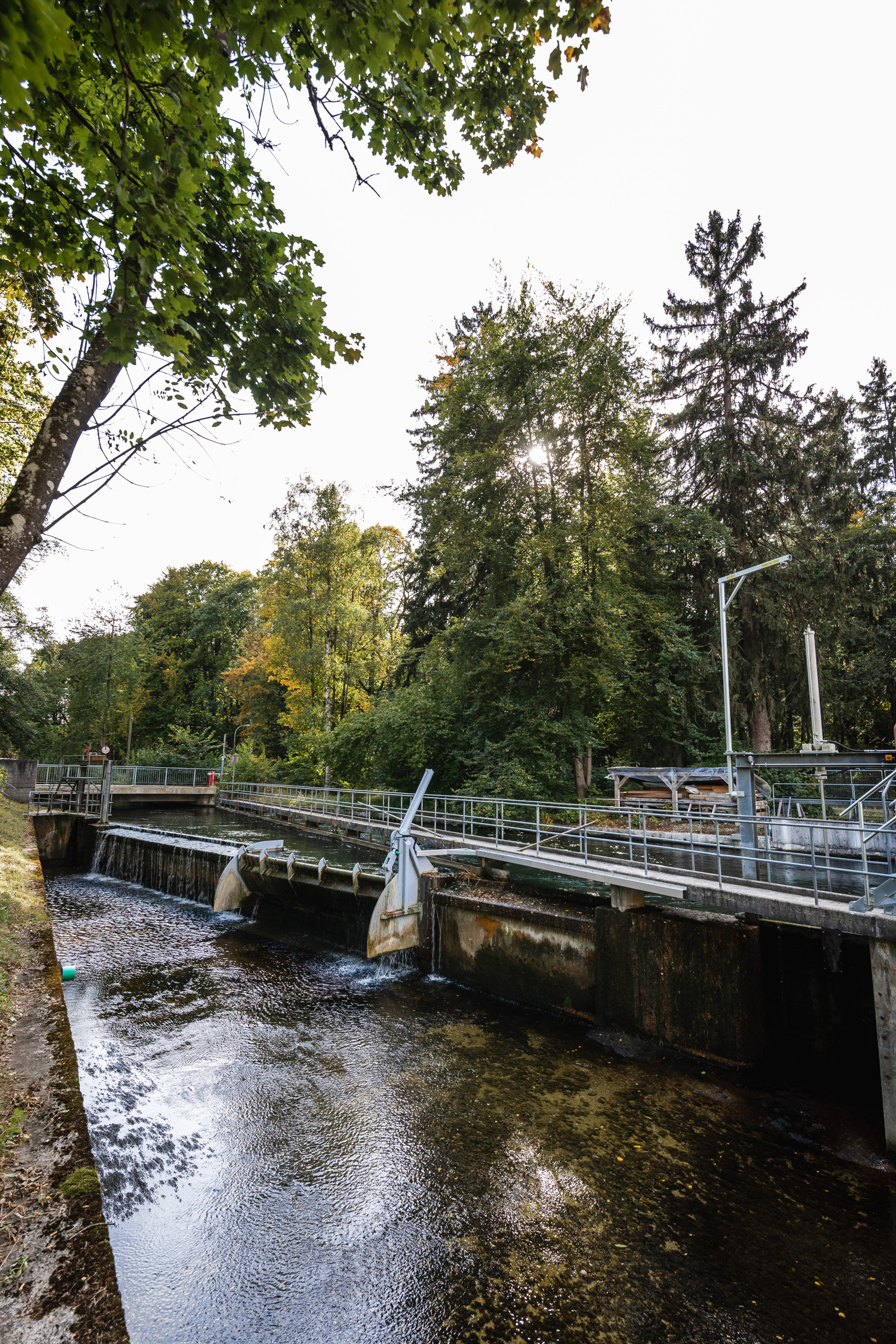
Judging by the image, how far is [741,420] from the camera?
2834 cm

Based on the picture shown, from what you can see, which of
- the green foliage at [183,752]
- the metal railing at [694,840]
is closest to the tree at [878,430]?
the metal railing at [694,840]

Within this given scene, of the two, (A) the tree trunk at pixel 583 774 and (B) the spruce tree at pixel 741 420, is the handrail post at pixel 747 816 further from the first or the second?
(B) the spruce tree at pixel 741 420

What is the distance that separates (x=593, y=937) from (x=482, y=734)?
1353 centimetres

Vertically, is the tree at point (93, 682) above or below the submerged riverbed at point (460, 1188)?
above

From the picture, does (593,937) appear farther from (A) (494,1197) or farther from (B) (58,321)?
(B) (58,321)

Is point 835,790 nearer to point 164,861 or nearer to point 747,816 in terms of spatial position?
point 747,816

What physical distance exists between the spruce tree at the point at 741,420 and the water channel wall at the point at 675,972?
18.4m

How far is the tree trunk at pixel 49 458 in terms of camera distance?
4.43m

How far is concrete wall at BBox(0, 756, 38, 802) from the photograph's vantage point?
28141 mm

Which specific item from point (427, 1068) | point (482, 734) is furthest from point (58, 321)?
point (482, 734)

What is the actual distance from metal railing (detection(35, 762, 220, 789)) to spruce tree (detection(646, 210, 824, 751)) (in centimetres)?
3058

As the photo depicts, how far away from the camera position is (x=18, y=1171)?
362 cm

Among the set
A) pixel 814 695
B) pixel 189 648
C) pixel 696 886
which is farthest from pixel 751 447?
pixel 189 648

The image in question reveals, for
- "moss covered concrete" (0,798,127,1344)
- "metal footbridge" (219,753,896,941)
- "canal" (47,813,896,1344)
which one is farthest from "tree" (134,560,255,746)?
"moss covered concrete" (0,798,127,1344)
